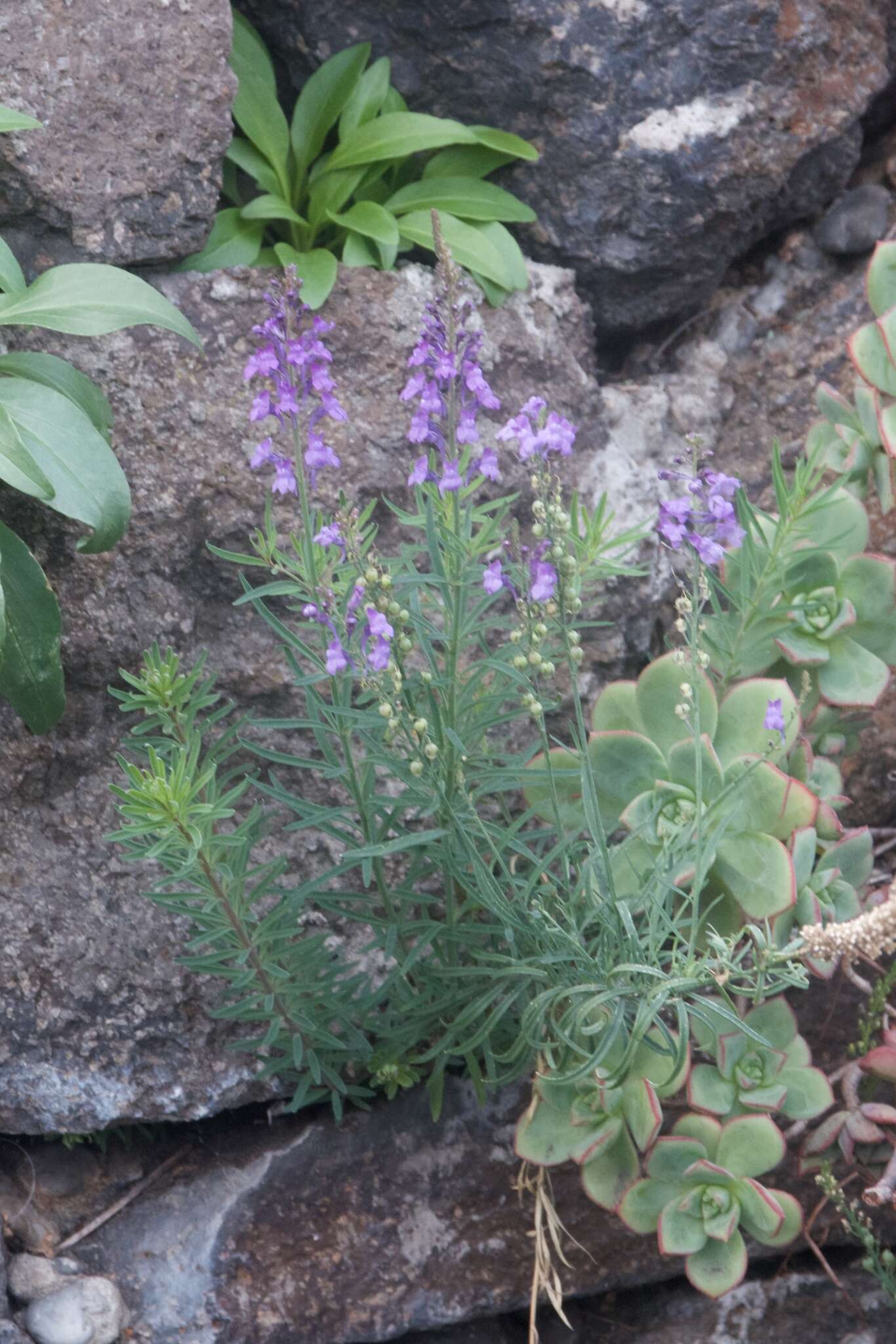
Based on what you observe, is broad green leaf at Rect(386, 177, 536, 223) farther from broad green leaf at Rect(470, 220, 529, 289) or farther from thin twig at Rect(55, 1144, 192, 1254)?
thin twig at Rect(55, 1144, 192, 1254)

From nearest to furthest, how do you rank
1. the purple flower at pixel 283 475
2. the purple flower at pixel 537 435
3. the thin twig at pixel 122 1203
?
the purple flower at pixel 537 435 < the purple flower at pixel 283 475 < the thin twig at pixel 122 1203

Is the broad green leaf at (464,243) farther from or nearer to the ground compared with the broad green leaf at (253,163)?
nearer to the ground

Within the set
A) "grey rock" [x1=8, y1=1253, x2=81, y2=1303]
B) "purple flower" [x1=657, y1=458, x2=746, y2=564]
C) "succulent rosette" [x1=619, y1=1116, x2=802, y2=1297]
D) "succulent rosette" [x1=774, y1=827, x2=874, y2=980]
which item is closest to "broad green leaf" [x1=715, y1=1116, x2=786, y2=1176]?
"succulent rosette" [x1=619, y1=1116, x2=802, y2=1297]

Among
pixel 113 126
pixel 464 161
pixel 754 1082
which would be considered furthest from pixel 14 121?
pixel 754 1082

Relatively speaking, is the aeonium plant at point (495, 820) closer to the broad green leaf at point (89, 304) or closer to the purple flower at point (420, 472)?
the purple flower at point (420, 472)

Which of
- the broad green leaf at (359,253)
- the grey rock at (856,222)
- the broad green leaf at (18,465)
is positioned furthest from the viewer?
the grey rock at (856,222)

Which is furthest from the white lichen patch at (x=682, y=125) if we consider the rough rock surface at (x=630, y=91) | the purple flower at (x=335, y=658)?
the purple flower at (x=335, y=658)

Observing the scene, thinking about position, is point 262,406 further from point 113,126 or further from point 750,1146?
point 750,1146

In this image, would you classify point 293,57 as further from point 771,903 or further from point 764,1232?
point 764,1232
